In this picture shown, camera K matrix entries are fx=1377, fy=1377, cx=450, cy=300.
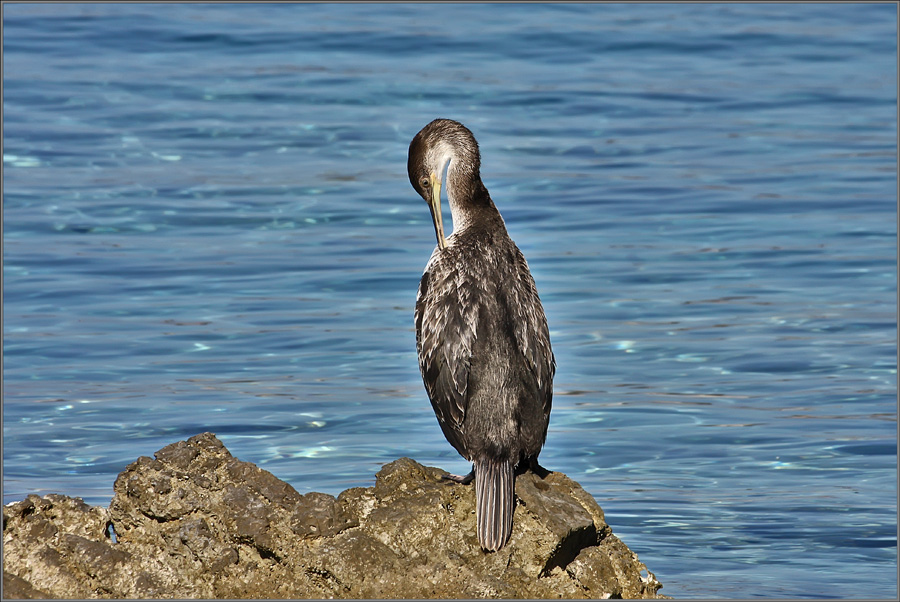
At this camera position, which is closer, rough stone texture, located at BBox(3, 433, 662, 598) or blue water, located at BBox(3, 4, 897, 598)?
rough stone texture, located at BBox(3, 433, 662, 598)

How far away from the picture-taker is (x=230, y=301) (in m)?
11.1

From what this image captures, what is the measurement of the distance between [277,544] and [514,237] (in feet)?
26.3

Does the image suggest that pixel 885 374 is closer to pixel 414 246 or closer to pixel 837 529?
pixel 837 529

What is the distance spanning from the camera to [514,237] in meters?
12.8

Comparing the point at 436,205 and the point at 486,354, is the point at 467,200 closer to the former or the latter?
the point at 436,205

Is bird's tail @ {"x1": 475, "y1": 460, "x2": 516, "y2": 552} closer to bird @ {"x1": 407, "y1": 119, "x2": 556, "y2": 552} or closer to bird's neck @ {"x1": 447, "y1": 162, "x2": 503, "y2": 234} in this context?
bird @ {"x1": 407, "y1": 119, "x2": 556, "y2": 552}

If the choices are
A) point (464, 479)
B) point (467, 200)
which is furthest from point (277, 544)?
point (467, 200)

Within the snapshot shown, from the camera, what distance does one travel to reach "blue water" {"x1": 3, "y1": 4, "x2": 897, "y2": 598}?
26.7 feet

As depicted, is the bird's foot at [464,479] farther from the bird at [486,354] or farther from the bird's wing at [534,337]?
the bird's wing at [534,337]

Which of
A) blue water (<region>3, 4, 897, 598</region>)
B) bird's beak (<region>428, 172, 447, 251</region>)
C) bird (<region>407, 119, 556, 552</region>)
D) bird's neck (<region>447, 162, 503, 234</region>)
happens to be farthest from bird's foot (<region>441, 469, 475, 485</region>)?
blue water (<region>3, 4, 897, 598</region>)

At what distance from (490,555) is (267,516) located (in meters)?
0.83

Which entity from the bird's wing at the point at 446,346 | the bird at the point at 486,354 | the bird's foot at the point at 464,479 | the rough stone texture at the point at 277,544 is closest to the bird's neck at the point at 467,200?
the bird at the point at 486,354

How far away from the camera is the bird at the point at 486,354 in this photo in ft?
18.1

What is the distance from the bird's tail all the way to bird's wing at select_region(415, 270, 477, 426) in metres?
0.36
